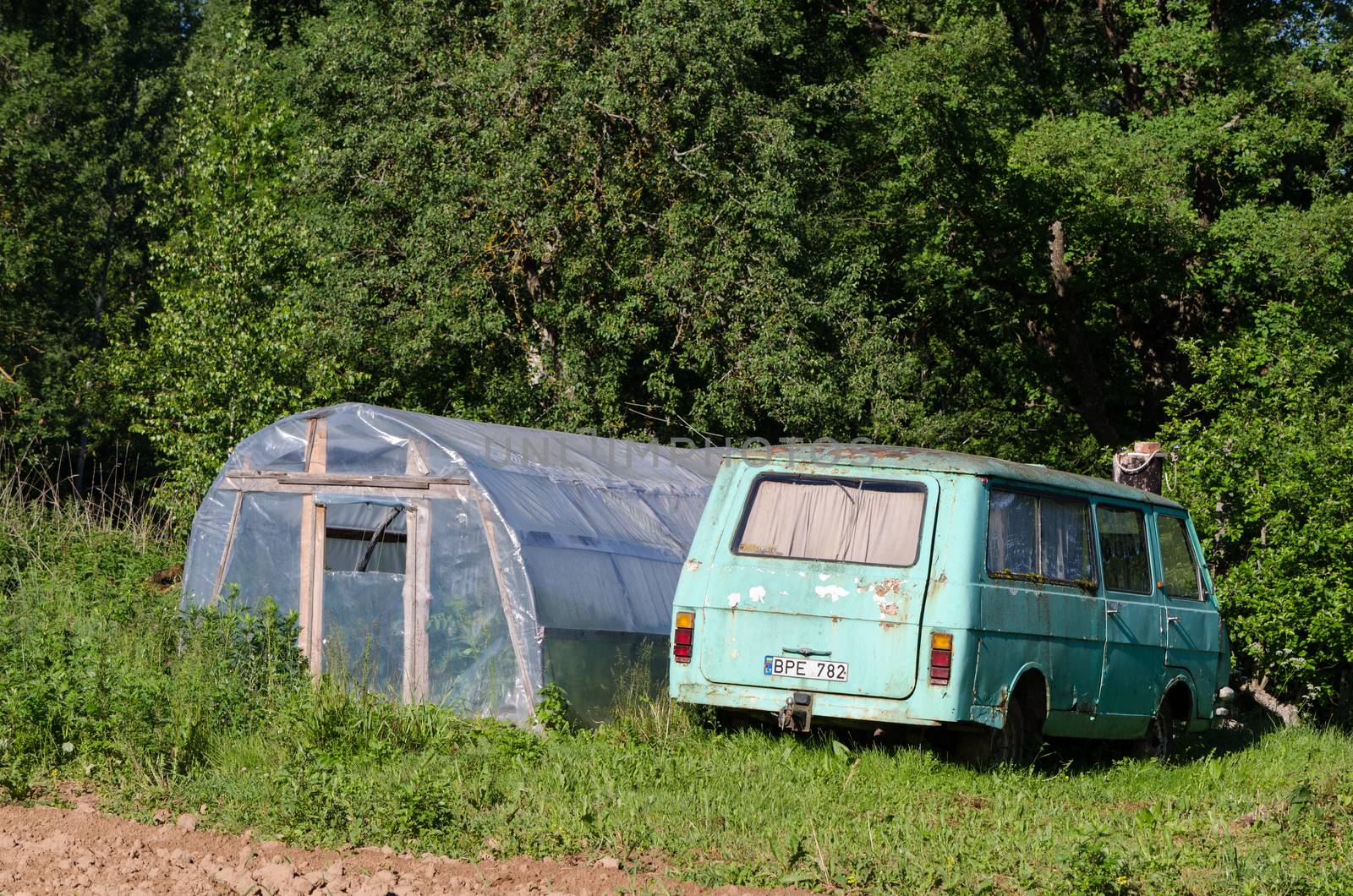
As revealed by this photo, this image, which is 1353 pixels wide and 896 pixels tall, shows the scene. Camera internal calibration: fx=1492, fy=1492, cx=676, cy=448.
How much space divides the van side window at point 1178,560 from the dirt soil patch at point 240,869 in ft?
19.3

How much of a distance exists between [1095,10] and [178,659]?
21913 millimetres

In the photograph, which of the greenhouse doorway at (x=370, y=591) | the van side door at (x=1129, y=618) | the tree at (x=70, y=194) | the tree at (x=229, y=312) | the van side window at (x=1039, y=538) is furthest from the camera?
the tree at (x=70, y=194)

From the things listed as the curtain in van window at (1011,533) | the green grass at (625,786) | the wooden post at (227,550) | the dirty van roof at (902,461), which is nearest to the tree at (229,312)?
the wooden post at (227,550)

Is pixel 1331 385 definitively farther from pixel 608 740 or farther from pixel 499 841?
pixel 499 841

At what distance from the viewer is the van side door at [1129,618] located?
10.2 metres

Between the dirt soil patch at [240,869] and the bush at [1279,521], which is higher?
the bush at [1279,521]

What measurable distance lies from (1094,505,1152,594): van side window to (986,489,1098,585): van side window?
0.22 m

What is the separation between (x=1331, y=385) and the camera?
1898 centimetres

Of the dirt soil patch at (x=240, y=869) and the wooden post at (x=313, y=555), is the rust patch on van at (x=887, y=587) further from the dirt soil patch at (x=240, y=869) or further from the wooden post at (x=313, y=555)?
the wooden post at (x=313, y=555)

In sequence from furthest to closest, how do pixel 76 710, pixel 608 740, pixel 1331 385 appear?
pixel 1331 385, pixel 608 740, pixel 76 710

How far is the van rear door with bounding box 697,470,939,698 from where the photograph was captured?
8.86 m

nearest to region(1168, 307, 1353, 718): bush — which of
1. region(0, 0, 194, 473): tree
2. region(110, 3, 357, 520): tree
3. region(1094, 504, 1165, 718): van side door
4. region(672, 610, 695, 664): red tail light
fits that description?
region(1094, 504, 1165, 718): van side door

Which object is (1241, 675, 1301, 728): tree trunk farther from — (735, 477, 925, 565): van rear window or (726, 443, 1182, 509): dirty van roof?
(735, 477, 925, 565): van rear window

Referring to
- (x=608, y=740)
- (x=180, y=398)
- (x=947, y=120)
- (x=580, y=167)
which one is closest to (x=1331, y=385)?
(x=947, y=120)
